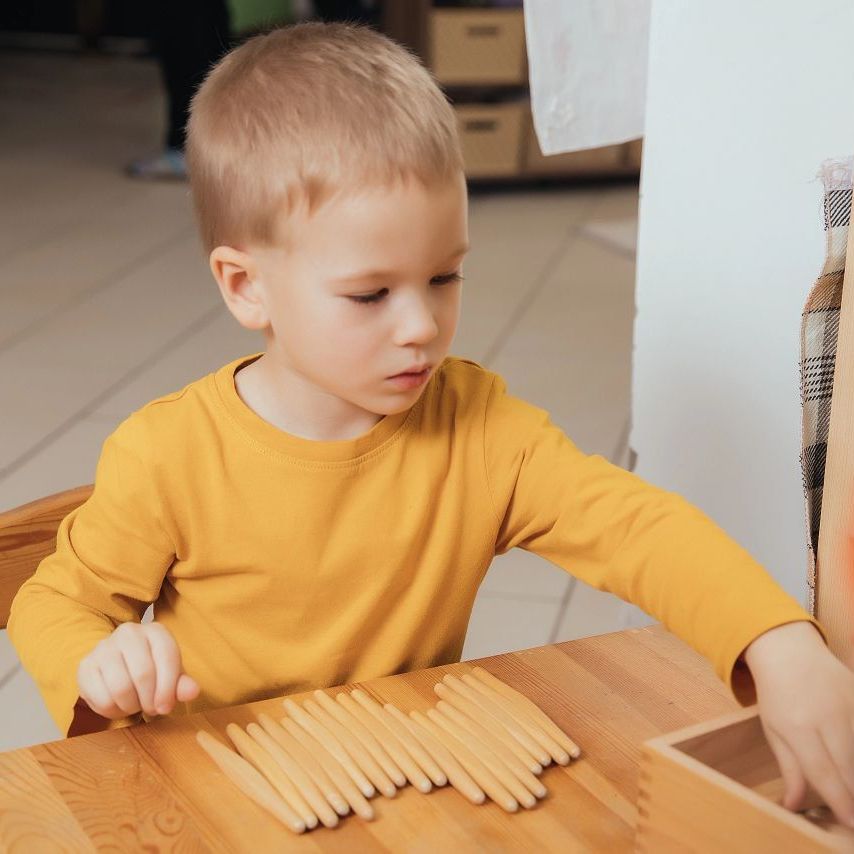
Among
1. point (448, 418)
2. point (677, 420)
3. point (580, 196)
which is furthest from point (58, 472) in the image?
point (580, 196)

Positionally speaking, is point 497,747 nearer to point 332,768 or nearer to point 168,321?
point 332,768

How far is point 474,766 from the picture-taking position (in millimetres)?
607

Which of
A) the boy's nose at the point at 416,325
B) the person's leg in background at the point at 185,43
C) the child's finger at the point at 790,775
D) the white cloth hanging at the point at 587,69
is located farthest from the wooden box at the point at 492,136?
the child's finger at the point at 790,775

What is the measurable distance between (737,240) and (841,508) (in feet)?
1.65

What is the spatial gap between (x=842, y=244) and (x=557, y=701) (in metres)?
0.30

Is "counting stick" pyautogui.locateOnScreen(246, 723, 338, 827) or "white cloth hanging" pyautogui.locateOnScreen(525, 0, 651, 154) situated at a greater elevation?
"white cloth hanging" pyautogui.locateOnScreen(525, 0, 651, 154)

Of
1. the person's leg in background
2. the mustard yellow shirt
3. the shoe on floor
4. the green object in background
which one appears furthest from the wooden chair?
the green object in background

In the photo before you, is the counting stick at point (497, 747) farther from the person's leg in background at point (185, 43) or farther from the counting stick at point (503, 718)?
the person's leg in background at point (185, 43)

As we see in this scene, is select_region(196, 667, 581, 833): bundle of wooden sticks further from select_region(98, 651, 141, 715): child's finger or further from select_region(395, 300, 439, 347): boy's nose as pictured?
select_region(395, 300, 439, 347): boy's nose

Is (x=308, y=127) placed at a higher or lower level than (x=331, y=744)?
higher

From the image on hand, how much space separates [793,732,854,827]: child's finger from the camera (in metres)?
0.53

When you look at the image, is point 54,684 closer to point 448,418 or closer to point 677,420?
point 448,418

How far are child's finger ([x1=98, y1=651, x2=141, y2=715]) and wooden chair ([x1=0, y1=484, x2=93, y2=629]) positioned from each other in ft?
0.73

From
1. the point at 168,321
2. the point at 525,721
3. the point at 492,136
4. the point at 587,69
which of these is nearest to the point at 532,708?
the point at 525,721
